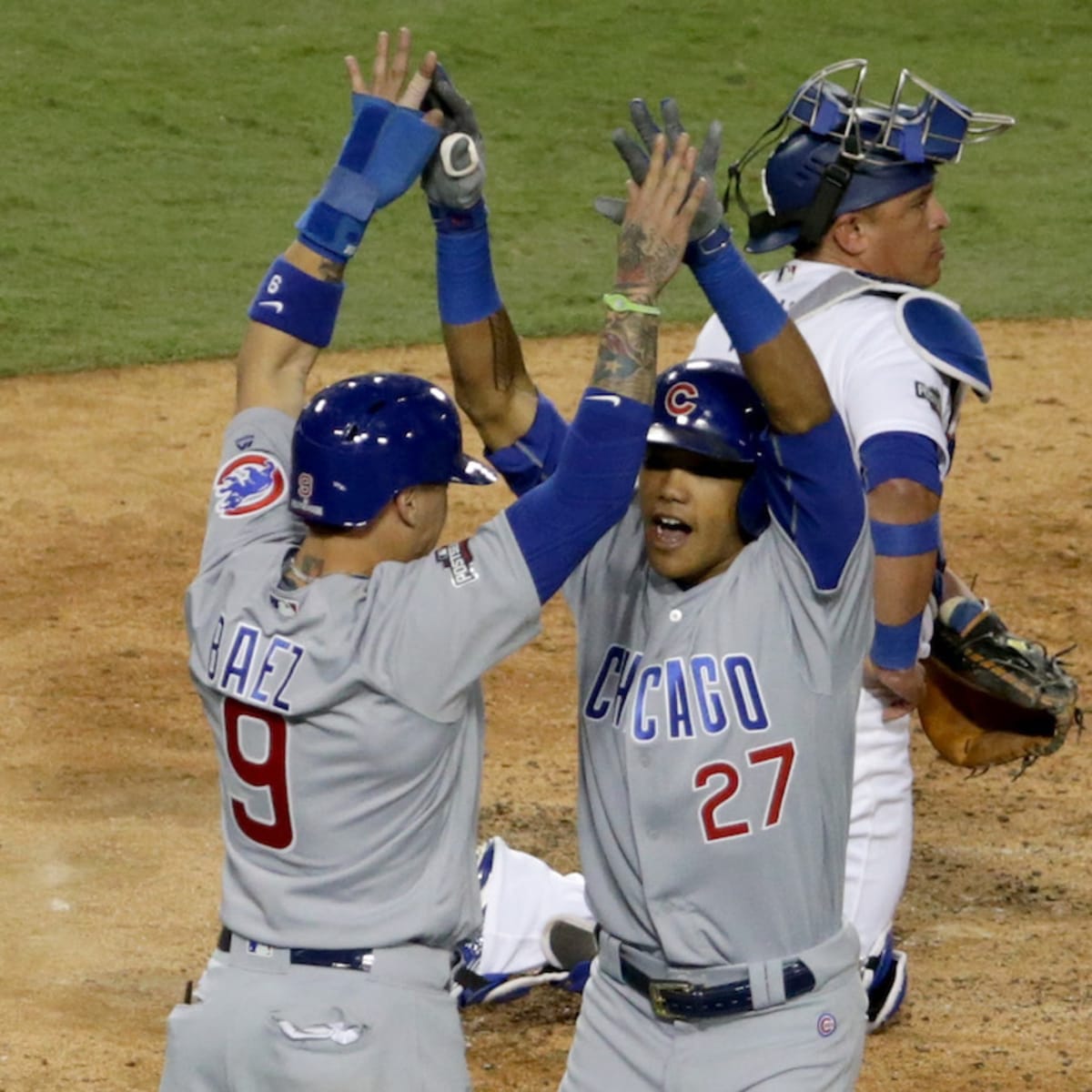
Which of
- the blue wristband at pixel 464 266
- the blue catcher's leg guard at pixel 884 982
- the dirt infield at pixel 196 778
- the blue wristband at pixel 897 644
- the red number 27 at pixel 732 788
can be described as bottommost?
the dirt infield at pixel 196 778

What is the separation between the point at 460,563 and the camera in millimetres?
2926

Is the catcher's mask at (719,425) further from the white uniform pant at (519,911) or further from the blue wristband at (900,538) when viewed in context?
the white uniform pant at (519,911)

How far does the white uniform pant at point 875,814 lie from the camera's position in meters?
4.03

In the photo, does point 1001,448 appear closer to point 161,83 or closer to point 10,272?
point 10,272

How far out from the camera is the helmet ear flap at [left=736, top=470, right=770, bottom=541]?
3143 mm

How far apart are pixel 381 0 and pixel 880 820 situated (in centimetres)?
1298

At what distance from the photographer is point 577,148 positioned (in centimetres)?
1355

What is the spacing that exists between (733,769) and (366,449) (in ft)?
2.36

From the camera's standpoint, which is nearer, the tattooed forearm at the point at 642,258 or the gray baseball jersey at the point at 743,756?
the tattooed forearm at the point at 642,258

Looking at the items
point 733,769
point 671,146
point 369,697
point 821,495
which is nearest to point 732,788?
point 733,769

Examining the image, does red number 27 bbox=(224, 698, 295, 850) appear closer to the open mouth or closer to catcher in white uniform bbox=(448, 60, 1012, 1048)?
the open mouth

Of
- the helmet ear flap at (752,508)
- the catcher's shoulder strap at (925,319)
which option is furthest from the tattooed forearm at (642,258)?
the catcher's shoulder strap at (925,319)

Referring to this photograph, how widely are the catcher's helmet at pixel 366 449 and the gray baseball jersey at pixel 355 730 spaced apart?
108 millimetres

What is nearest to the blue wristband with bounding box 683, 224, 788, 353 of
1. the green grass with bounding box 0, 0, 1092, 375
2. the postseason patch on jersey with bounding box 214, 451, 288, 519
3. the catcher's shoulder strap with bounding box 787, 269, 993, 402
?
the postseason patch on jersey with bounding box 214, 451, 288, 519
